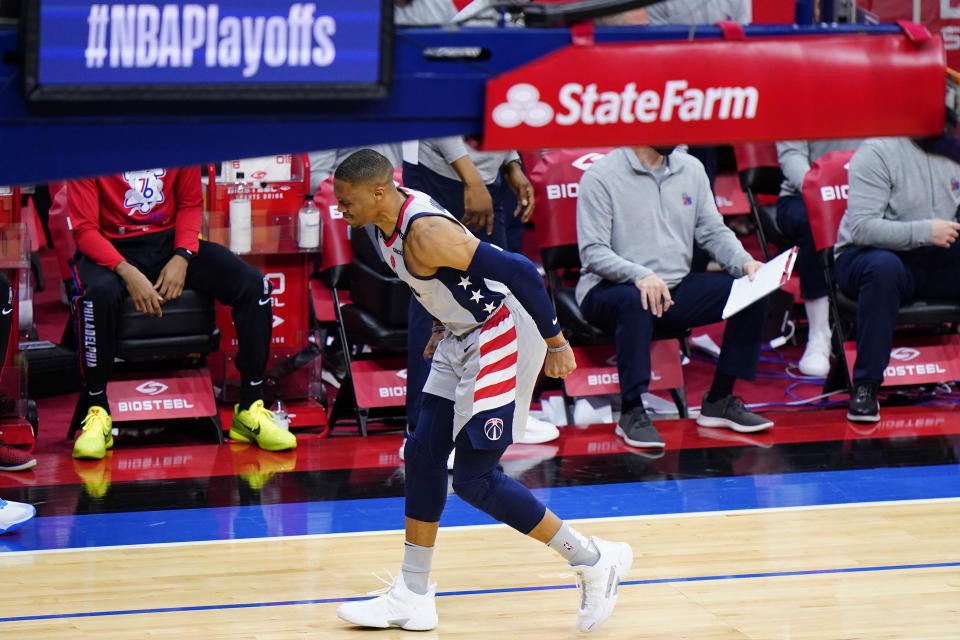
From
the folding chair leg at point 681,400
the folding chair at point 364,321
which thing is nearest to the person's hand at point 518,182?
the folding chair at point 364,321

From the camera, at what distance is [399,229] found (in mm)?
4453

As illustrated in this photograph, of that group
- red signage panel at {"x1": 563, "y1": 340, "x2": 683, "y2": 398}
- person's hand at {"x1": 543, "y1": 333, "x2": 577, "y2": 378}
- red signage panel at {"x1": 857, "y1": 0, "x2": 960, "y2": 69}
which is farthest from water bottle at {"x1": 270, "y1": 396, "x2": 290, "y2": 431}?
red signage panel at {"x1": 857, "y1": 0, "x2": 960, "y2": 69}

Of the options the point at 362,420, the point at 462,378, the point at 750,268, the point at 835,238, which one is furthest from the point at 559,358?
the point at 835,238

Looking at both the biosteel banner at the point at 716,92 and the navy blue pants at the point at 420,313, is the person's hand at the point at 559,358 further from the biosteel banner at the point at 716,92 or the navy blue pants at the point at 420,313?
the biosteel banner at the point at 716,92

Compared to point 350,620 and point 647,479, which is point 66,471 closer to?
point 350,620

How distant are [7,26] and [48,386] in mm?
5113

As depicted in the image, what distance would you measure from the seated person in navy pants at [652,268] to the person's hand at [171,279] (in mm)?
1985

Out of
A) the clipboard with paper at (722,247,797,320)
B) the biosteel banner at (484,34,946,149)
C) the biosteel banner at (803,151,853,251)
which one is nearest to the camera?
the biosteel banner at (484,34,946,149)

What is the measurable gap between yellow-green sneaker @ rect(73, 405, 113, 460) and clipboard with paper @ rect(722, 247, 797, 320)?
3.02 metres

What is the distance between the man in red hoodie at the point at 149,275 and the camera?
6.36 m

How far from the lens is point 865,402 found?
7.04m

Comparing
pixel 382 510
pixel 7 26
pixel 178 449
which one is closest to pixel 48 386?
pixel 178 449

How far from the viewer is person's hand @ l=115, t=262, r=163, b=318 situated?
6371mm

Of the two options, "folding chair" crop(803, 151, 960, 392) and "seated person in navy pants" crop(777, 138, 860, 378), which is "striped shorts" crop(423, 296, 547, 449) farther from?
"seated person in navy pants" crop(777, 138, 860, 378)
